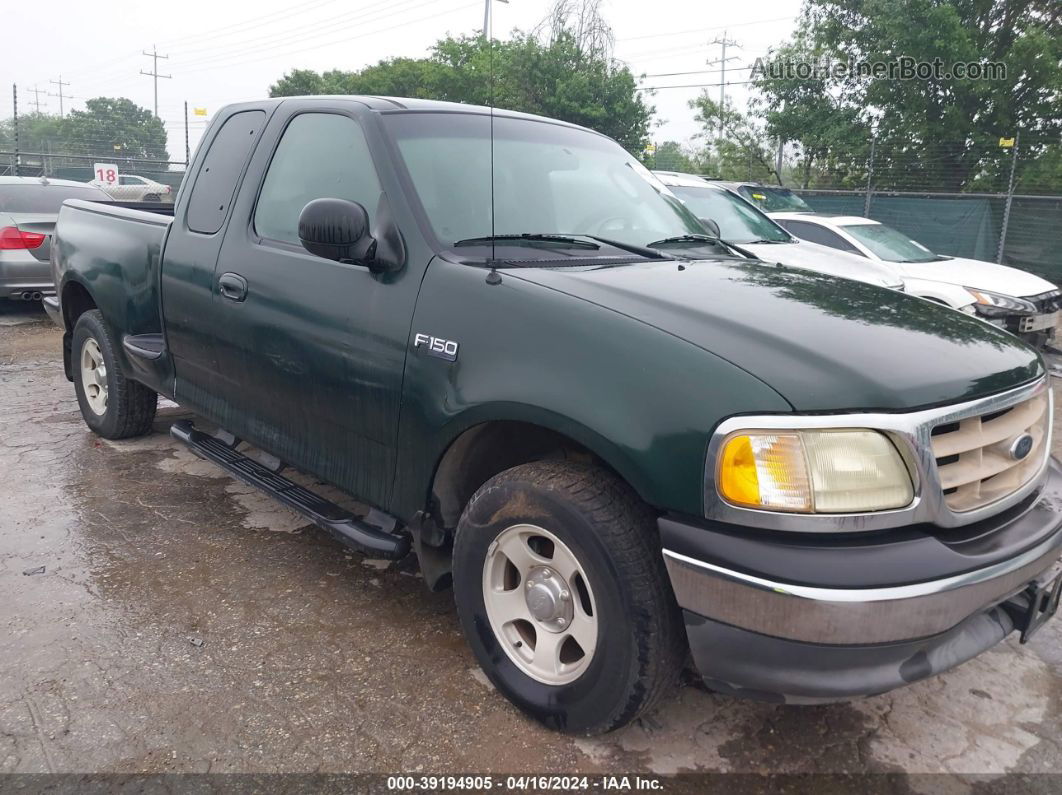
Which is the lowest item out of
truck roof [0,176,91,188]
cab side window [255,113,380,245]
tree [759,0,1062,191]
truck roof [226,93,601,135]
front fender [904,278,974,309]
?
front fender [904,278,974,309]

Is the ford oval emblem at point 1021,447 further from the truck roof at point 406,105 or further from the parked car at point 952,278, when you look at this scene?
the parked car at point 952,278

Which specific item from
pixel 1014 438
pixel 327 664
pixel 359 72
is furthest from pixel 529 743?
pixel 359 72

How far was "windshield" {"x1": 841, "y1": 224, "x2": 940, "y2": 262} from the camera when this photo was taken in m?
9.04

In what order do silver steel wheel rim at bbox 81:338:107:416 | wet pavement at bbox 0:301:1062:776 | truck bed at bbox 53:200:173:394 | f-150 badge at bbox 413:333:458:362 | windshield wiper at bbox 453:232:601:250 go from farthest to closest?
1. silver steel wheel rim at bbox 81:338:107:416
2. truck bed at bbox 53:200:173:394
3. windshield wiper at bbox 453:232:601:250
4. f-150 badge at bbox 413:333:458:362
5. wet pavement at bbox 0:301:1062:776

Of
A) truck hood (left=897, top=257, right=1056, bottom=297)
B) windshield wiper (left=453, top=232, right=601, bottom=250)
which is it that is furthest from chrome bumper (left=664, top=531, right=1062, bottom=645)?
truck hood (left=897, top=257, right=1056, bottom=297)

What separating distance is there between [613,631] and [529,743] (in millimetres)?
536

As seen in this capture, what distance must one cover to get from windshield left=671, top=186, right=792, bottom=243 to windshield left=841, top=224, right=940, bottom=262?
1264mm

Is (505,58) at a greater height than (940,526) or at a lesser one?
greater

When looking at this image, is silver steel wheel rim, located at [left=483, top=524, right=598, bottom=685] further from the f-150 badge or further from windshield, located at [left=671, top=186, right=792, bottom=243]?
windshield, located at [left=671, top=186, right=792, bottom=243]

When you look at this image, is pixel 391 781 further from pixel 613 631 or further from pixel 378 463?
pixel 378 463

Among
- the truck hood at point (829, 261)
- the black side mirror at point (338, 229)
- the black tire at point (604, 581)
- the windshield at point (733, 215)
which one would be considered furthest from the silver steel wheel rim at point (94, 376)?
the windshield at point (733, 215)

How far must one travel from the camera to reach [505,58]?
2855cm

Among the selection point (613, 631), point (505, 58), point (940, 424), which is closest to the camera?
point (940, 424)

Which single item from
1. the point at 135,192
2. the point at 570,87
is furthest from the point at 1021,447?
the point at 570,87
